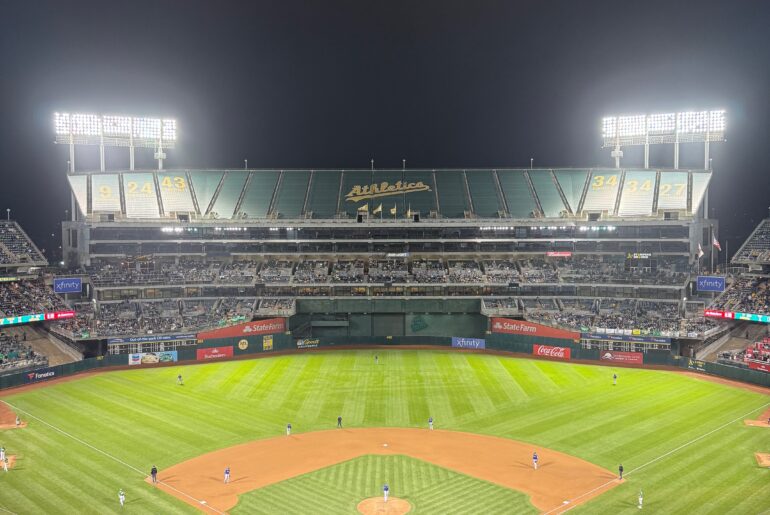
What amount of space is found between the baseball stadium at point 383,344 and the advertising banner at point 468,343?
0.86ft

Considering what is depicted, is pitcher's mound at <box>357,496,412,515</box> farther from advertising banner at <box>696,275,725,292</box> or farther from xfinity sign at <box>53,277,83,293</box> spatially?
xfinity sign at <box>53,277,83,293</box>

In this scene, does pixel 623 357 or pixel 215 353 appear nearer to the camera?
pixel 623 357

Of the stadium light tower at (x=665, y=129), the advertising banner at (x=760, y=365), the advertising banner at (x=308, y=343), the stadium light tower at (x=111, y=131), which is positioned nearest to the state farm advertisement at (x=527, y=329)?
the advertising banner at (x=760, y=365)

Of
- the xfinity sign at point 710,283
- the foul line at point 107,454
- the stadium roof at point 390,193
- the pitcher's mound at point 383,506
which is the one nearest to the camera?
the pitcher's mound at point 383,506

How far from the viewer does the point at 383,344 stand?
66875mm

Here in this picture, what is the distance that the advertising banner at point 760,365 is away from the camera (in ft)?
156

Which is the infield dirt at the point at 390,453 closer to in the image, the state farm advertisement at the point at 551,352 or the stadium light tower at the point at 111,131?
the state farm advertisement at the point at 551,352

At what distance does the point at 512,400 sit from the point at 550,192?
135 feet

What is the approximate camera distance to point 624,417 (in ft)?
129

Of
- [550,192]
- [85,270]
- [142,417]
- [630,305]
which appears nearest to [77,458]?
[142,417]

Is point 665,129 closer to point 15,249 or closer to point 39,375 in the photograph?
point 39,375

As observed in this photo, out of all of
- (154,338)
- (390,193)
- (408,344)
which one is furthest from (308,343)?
(390,193)

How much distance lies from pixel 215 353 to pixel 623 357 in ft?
135

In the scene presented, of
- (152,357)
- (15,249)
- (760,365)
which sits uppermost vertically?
(15,249)
